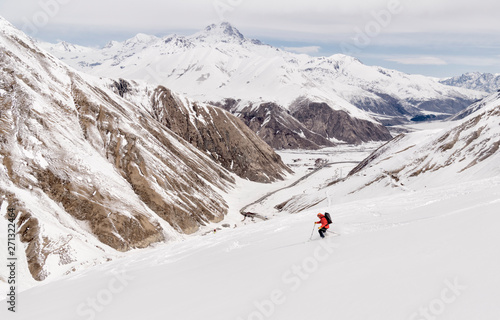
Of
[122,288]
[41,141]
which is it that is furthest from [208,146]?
[122,288]

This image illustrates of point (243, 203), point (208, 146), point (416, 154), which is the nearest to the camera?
point (416, 154)

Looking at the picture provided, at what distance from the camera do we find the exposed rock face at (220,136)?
134 m

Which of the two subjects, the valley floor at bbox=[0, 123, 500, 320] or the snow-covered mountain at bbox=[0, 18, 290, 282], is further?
the snow-covered mountain at bbox=[0, 18, 290, 282]

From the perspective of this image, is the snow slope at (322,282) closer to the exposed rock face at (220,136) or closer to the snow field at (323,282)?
the snow field at (323,282)

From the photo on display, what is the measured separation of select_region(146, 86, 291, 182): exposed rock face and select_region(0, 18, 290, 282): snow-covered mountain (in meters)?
35.3

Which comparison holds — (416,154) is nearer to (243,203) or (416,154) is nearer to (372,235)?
(243,203)

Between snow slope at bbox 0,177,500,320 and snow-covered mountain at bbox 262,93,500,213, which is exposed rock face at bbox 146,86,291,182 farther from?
snow slope at bbox 0,177,500,320

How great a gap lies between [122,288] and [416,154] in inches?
2748

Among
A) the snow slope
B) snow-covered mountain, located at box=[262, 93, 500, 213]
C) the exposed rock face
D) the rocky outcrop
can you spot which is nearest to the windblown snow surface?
the snow slope

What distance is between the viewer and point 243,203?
97.9 metres

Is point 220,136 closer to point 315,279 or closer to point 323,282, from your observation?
point 315,279

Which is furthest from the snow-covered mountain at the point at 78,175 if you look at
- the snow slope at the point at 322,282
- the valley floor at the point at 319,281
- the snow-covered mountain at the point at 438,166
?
the snow-covered mountain at the point at 438,166

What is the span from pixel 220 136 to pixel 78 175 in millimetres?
86323

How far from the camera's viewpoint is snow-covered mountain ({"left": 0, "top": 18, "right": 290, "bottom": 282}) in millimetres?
43219
